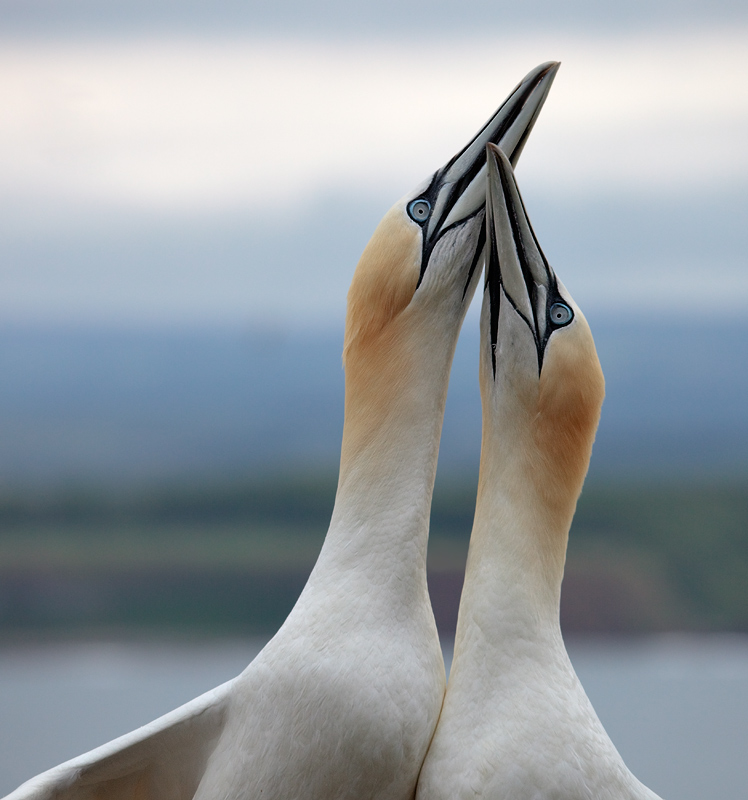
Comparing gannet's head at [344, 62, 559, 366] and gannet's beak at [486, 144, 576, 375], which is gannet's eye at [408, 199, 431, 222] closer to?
gannet's head at [344, 62, 559, 366]

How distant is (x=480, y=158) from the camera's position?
4.43ft

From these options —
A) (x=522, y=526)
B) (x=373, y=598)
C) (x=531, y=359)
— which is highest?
(x=531, y=359)

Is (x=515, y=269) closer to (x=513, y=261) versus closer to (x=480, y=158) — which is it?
(x=513, y=261)

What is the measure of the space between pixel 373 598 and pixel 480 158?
0.68 m

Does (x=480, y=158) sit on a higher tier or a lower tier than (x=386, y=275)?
higher

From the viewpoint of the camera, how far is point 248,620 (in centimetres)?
306

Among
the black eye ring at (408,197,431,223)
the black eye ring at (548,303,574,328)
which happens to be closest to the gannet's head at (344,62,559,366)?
the black eye ring at (408,197,431,223)

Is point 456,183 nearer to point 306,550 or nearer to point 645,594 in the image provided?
point 306,550

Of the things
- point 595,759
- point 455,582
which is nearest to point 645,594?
point 455,582

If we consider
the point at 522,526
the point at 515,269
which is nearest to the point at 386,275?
the point at 515,269

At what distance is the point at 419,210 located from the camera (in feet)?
4.42

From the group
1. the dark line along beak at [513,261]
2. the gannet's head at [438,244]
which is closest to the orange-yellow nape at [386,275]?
the gannet's head at [438,244]

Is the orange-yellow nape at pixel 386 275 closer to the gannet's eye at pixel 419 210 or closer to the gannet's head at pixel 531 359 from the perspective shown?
the gannet's eye at pixel 419 210

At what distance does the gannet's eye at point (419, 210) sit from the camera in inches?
52.9
